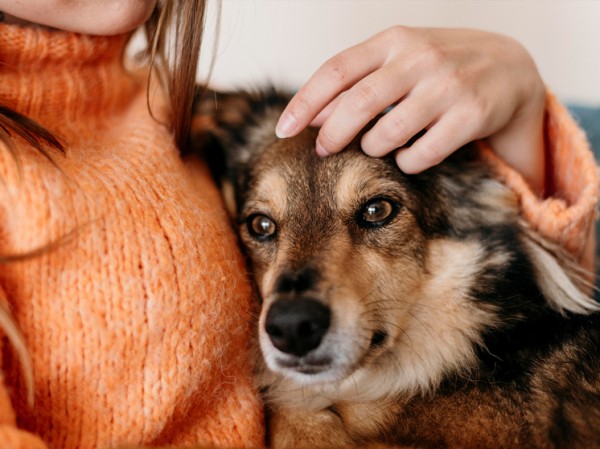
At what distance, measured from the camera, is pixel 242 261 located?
1285mm

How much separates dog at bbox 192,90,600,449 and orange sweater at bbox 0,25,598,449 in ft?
0.39

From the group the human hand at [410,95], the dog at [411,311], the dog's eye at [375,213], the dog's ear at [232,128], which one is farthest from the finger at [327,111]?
the dog's ear at [232,128]

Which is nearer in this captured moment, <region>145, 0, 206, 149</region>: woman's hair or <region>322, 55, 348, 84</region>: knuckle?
<region>322, 55, 348, 84</region>: knuckle

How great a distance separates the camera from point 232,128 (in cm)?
158

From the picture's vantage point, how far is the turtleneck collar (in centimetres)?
105

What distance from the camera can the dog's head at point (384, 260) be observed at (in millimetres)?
1096

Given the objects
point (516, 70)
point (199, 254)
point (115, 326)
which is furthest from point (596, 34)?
point (115, 326)

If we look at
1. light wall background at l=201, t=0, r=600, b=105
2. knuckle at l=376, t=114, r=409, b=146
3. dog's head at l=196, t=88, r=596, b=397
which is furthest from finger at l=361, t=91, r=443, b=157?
light wall background at l=201, t=0, r=600, b=105

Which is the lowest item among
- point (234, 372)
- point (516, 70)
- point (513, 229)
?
point (234, 372)

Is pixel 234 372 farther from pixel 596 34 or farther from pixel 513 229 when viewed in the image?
pixel 596 34

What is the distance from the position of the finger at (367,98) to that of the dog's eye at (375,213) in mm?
189

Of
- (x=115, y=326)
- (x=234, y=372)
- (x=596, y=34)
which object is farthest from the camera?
(x=596, y=34)

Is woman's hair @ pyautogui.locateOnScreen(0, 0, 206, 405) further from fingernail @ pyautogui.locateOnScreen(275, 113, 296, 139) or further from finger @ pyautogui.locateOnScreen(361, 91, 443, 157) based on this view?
finger @ pyautogui.locateOnScreen(361, 91, 443, 157)

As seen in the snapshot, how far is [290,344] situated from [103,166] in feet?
1.57
